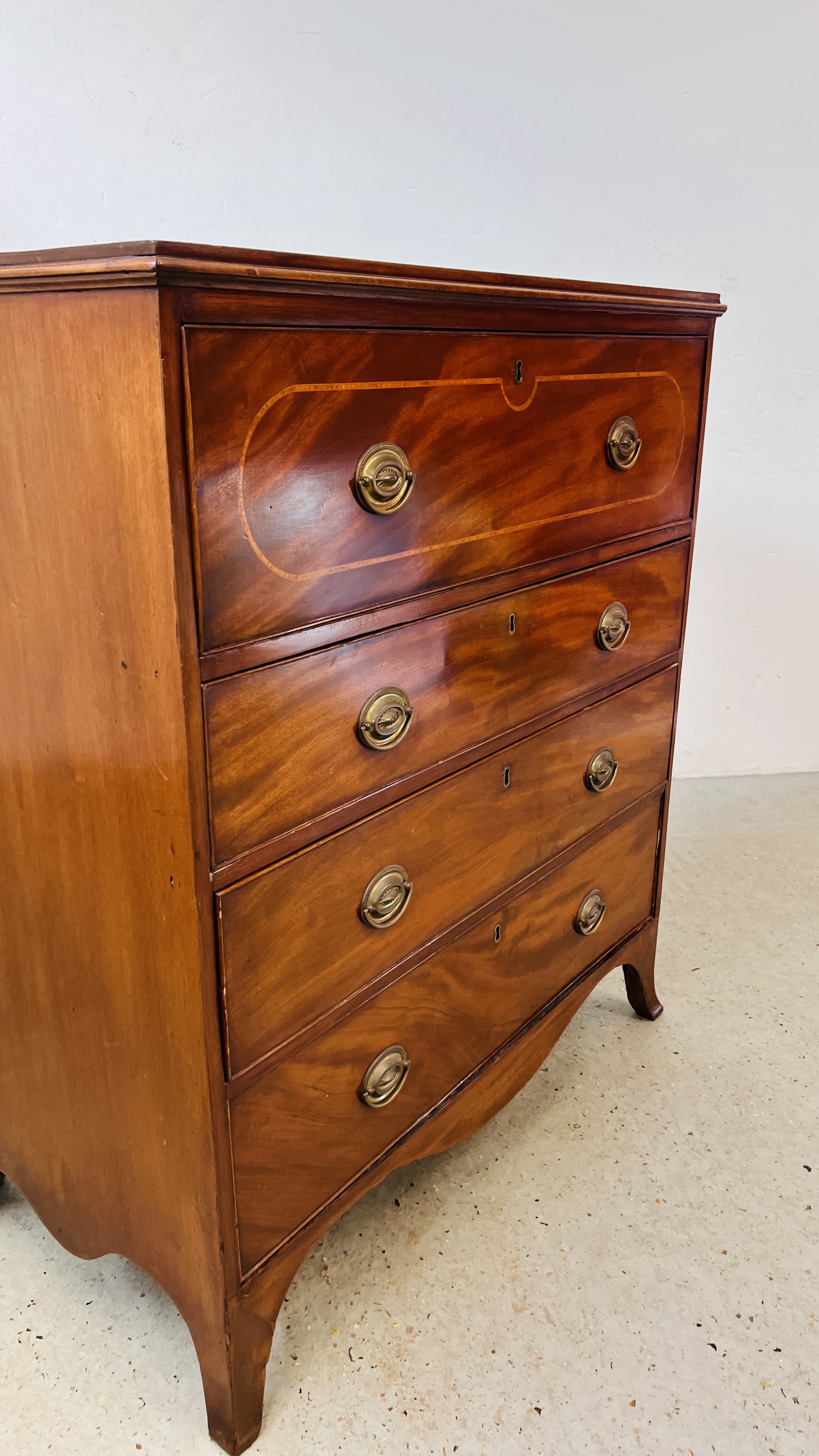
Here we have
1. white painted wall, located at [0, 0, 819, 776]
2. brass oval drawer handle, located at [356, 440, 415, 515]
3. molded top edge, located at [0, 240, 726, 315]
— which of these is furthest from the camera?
white painted wall, located at [0, 0, 819, 776]

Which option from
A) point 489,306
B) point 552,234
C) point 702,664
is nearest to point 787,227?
point 552,234

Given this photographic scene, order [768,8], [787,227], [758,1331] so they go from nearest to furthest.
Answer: [758,1331] < [768,8] < [787,227]

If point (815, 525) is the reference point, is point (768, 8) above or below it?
above

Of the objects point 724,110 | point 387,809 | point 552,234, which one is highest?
point 724,110

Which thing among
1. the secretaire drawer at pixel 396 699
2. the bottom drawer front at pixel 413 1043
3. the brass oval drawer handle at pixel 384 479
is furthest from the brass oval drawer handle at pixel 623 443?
the bottom drawer front at pixel 413 1043

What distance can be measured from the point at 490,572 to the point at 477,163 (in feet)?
4.89

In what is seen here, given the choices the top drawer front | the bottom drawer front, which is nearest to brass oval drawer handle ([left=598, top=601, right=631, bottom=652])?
the top drawer front

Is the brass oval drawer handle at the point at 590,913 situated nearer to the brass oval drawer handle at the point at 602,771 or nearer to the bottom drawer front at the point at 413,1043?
the bottom drawer front at the point at 413,1043

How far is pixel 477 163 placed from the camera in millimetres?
2369

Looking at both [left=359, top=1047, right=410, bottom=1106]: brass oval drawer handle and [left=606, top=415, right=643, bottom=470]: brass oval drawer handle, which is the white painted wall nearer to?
[left=606, top=415, right=643, bottom=470]: brass oval drawer handle

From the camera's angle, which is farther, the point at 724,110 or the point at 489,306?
the point at 724,110

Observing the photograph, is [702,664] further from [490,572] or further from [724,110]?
[490,572]

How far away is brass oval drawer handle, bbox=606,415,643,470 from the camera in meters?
1.50

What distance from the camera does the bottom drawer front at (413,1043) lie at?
1.21m
